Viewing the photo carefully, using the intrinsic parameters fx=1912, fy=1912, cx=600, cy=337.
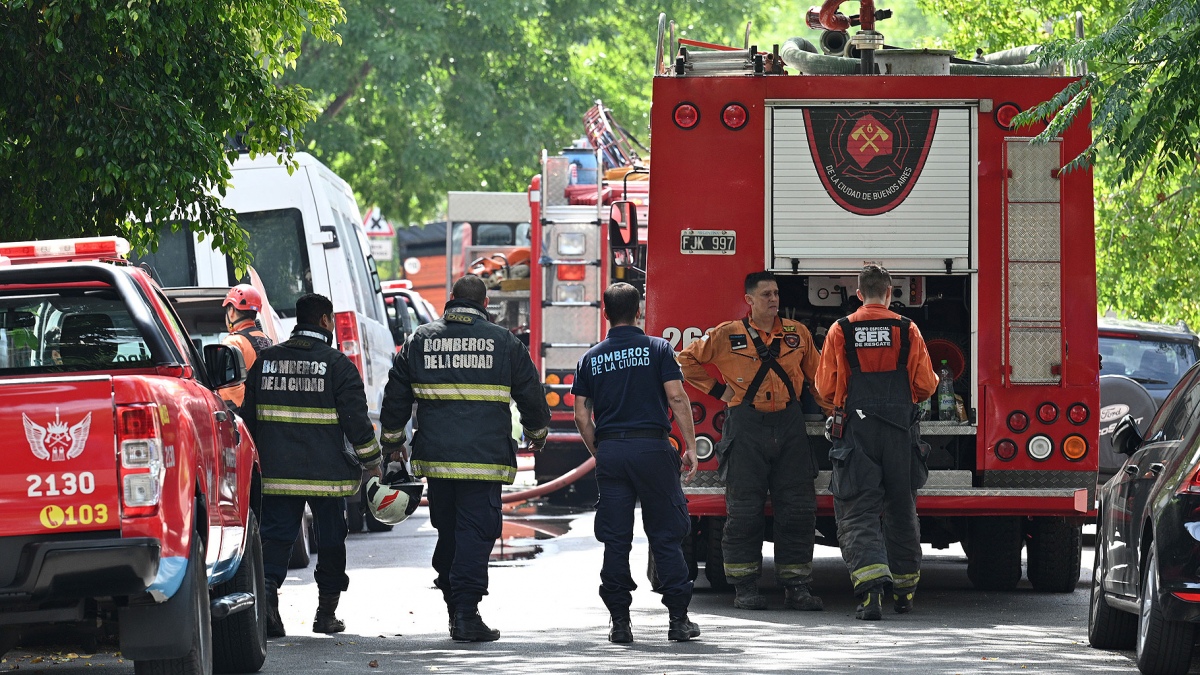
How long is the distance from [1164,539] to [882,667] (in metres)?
1.34

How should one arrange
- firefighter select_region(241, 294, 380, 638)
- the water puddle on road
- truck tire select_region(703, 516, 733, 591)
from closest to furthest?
firefighter select_region(241, 294, 380, 638) < truck tire select_region(703, 516, 733, 591) < the water puddle on road

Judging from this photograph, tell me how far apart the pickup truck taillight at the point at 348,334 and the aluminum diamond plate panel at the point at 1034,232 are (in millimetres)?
5847

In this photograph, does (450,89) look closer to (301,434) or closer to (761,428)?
(761,428)

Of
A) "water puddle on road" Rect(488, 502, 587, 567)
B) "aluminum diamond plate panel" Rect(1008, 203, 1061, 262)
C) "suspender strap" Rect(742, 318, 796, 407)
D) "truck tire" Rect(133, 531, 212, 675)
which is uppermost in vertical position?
"aluminum diamond plate panel" Rect(1008, 203, 1061, 262)

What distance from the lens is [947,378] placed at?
10.8 meters

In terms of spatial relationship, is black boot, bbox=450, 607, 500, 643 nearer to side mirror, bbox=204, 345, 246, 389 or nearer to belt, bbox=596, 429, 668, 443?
belt, bbox=596, 429, 668, 443

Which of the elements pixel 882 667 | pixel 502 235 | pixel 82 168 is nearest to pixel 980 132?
pixel 882 667

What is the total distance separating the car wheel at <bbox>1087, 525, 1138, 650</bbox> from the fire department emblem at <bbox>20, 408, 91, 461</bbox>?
4765 mm

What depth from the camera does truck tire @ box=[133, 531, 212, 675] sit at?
6.39 metres

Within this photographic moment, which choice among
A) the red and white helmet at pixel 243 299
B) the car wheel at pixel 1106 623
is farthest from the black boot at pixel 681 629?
the red and white helmet at pixel 243 299

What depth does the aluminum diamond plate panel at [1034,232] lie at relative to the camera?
10258 mm

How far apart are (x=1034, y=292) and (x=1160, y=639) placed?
308 centimetres

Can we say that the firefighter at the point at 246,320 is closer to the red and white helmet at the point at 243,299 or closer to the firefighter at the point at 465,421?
the red and white helmet at the point at 243,299

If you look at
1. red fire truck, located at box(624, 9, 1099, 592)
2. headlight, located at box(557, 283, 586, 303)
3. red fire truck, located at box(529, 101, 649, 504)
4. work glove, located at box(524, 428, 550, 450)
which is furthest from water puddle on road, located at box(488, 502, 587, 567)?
work glove, located at box(524, 428, 550, 450)
